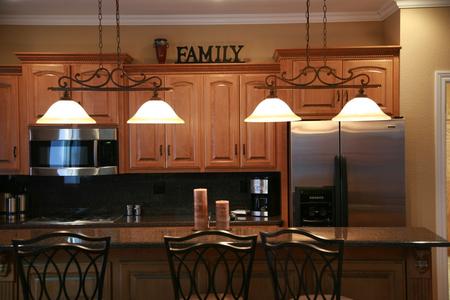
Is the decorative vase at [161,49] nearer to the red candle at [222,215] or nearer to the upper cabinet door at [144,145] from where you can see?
the upper cabinet door at [144,145]

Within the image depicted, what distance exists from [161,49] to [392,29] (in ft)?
7.12

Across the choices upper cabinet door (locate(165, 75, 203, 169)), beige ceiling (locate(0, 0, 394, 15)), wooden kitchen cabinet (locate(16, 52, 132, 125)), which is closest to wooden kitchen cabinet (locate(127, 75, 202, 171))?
upper cabinet door (locate(165, 75, 203, 169))

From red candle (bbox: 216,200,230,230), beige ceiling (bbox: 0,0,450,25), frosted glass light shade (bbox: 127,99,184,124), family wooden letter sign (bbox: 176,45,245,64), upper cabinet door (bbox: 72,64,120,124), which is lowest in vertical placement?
red candle (bbox: 216,200,230,230)

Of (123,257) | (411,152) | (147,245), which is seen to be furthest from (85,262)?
(411,152)

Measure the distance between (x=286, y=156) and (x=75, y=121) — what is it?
7.16 ft

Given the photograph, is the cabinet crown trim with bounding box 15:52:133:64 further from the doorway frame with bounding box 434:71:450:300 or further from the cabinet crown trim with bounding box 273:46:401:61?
the doorway frame with bounding box 434:71:450:300

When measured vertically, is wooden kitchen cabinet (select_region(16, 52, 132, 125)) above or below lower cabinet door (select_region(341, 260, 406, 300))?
above

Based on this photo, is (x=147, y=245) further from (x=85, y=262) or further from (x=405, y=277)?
(x=405, y=277)

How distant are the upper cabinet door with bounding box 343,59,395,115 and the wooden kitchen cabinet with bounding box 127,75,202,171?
1397 mm

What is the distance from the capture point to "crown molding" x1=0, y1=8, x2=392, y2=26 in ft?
15.8

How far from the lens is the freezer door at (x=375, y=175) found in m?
4.12

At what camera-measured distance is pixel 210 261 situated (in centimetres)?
294

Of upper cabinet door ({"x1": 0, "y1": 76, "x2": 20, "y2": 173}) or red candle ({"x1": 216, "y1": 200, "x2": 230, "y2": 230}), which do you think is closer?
red candle ({"x1": 216, "y1": 200, "x2": 230, "y2": 230})

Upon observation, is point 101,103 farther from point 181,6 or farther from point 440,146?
point 440,146
